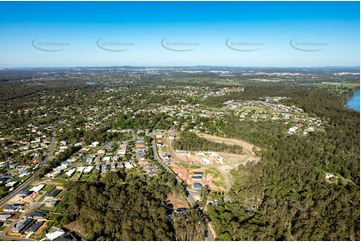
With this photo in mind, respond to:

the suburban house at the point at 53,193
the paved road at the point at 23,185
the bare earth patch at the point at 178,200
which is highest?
the suburban house at the point at 53,193

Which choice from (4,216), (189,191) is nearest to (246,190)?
(189,191)

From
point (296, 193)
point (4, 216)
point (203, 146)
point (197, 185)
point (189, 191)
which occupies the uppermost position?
point (296, 193)

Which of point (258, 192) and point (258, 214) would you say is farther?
point (258, 192)

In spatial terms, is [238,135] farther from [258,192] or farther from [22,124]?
[22,124]

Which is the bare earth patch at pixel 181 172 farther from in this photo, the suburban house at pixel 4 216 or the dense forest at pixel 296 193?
the suburban house at pixel 4 216

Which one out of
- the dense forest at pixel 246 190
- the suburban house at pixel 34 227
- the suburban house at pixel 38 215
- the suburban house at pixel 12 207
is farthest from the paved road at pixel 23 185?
the suburban house at pixel 34 227

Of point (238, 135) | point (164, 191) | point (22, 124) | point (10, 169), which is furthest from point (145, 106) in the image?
point (164, 191)

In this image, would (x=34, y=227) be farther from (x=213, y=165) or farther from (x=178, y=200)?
(x=213, y=165)

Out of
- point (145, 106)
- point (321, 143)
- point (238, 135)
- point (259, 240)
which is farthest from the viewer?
point (145, 106)

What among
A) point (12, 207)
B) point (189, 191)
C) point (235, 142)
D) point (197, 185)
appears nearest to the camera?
point (12, 207)

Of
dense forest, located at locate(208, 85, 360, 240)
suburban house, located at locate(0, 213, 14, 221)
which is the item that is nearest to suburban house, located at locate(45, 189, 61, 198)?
suburban house, located at locate(0, 213, 14, 221)

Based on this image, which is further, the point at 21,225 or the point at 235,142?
the point at 235,142
